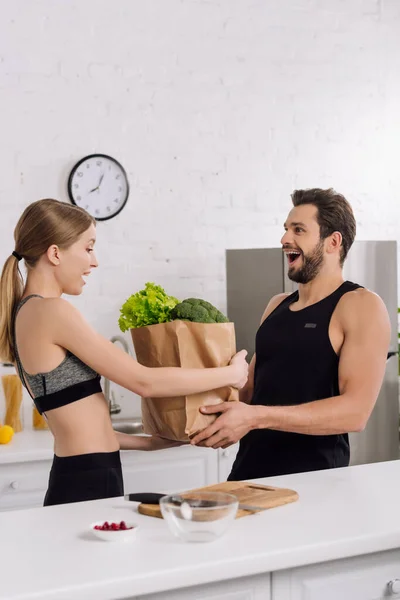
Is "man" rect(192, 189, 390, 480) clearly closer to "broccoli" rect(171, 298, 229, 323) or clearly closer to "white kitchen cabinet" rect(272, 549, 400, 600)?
"broccoli" rect(171, 298, 229, 323)

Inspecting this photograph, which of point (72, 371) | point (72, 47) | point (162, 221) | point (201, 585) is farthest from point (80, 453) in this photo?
point (72, 47)

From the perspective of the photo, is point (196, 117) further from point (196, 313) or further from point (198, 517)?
point (198, 517)

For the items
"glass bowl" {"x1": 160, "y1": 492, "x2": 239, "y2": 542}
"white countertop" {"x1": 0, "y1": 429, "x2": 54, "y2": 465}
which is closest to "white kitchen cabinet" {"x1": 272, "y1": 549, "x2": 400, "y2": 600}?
"glass bowl" {"x1": 160, "y1": 492, "x2": 239, "y2": 542}

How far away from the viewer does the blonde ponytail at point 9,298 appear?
7.22 feet

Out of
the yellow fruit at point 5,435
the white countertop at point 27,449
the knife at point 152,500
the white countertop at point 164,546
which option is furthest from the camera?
the yellow fruit at point 5,435

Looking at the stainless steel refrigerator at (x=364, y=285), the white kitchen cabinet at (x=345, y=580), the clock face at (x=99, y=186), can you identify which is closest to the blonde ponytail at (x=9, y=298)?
the white kitchen cabinet at (x=345, y=580)

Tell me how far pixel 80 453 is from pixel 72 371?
0.70 feet

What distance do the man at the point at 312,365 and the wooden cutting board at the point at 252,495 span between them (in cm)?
24

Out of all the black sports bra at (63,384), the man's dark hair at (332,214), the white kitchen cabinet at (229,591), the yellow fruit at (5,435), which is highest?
the man's dark hair at (332,214)

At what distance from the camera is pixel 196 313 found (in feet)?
6.97

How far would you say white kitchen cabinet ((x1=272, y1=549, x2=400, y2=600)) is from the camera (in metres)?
1.57

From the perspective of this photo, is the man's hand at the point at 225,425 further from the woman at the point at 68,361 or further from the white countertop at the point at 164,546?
the white countertop at the point at 164,546

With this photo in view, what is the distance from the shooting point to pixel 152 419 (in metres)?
2.23

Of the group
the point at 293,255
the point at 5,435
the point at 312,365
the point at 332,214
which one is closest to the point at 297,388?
the point at 312,365
